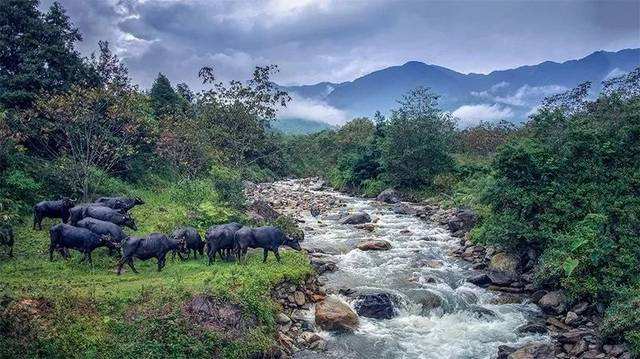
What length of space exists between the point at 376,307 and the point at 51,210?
16.0m

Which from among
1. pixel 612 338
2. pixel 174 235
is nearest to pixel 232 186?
pixel 174 235

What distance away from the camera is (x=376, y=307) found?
59.7 feet

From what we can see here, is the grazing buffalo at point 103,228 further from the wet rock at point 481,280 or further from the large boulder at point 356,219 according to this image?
the large boulder at point 356,219

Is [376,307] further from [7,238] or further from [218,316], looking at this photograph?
[7,238]

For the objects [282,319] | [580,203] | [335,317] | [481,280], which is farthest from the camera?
[481,280]

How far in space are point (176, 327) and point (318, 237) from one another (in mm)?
17156

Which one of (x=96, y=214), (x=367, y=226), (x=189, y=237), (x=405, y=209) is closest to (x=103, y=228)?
(x=96, y=214)

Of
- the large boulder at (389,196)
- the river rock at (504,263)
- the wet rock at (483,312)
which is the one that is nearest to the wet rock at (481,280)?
the river rock at (504,263)

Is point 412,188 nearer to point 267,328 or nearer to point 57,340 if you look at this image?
point 267,328

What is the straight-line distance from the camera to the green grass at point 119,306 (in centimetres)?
1246

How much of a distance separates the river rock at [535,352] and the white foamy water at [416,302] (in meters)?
0.90

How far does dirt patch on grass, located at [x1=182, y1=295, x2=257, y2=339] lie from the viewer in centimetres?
1386

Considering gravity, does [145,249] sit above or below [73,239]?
below

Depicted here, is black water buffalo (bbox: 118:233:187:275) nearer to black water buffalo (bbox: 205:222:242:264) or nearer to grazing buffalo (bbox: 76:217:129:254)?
grazing buffalo (bbox: 76:217:129:254)
